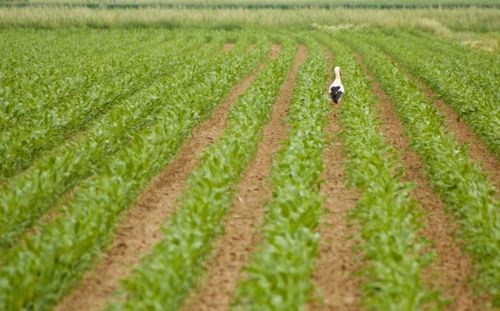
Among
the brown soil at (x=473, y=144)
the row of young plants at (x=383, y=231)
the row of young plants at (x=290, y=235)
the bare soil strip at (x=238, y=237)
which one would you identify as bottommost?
the brown soil at (x=473, y=144)

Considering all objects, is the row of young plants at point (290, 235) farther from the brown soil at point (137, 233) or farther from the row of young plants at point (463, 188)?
the row of young plants at point (463, 188)

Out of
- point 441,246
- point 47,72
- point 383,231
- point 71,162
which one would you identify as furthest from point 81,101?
point 441,246

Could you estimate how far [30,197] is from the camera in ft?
21.8

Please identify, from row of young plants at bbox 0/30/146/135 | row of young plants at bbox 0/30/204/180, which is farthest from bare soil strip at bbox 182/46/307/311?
row of young plants at bbox 0/30/146/135

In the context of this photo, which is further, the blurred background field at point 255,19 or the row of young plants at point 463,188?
the blurred background field at point 255,19

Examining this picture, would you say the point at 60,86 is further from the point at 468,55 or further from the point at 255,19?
the point at 255,19

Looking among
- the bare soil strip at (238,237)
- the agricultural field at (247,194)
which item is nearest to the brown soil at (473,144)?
the agricultural field at (247,194)

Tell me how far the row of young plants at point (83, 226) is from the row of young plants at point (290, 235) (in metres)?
1.66

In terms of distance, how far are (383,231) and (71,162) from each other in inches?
176

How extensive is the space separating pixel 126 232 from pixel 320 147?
360cm

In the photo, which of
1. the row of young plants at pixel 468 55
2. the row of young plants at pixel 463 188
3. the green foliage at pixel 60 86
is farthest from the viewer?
the row of young plants at pixel 468 55

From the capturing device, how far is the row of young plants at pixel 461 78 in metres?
11.0

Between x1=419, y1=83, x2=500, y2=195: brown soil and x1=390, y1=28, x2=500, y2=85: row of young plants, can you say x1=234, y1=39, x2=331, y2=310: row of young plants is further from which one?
x1=390, y1=28, x2=500, y2=85: row of young plants

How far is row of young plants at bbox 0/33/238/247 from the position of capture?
6371 mm
